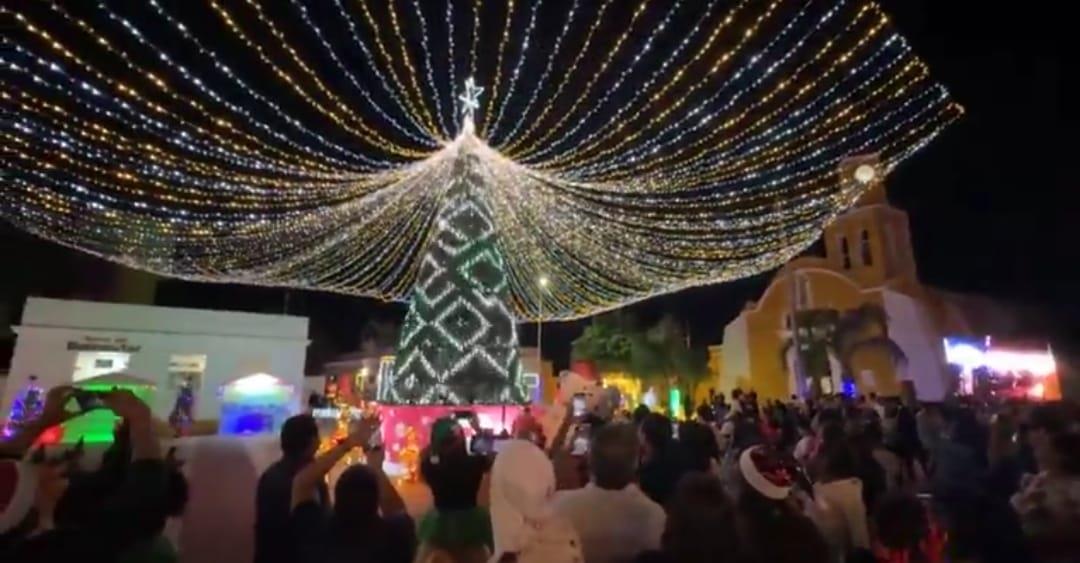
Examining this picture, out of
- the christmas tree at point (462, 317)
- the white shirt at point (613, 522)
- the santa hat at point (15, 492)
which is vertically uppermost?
the christmas tree at point (462, 317)

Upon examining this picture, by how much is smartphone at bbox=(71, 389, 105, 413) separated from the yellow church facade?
18762mm

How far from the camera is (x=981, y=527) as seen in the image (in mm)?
2980

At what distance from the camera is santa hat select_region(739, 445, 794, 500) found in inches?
87.8

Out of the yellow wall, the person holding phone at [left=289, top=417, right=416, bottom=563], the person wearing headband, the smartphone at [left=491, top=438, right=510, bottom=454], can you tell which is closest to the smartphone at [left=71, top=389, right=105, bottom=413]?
the person holding phone at [left=289, top=417, right=416, bottom=563]

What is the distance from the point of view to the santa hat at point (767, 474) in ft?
7.32

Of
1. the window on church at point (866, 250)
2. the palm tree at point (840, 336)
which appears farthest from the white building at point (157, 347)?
the window on church at point (866, 250)

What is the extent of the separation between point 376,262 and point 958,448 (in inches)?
457

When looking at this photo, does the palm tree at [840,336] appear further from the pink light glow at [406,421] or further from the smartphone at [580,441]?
the smartphone at [580,441]

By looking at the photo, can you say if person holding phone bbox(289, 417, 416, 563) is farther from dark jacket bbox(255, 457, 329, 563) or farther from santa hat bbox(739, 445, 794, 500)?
santa hat bbox(739, 445, 794, 500)

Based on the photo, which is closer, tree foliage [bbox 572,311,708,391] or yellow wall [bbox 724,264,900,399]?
yellow wall [bbox 724,264,900,399]

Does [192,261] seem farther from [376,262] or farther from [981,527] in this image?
[981,527]

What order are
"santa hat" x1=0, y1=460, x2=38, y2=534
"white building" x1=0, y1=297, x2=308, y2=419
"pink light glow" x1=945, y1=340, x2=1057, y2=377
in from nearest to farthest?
"santa hat" x1=0, y1=460, x2=38, y2=534, "white building" x1=0, y1=297, x2=308, y2=419, "pink light glow" x1=945, y1=340, x2=1057, y2=377

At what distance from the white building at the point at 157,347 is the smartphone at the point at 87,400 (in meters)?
19.3

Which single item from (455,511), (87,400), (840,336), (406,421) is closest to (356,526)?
(455,511)
